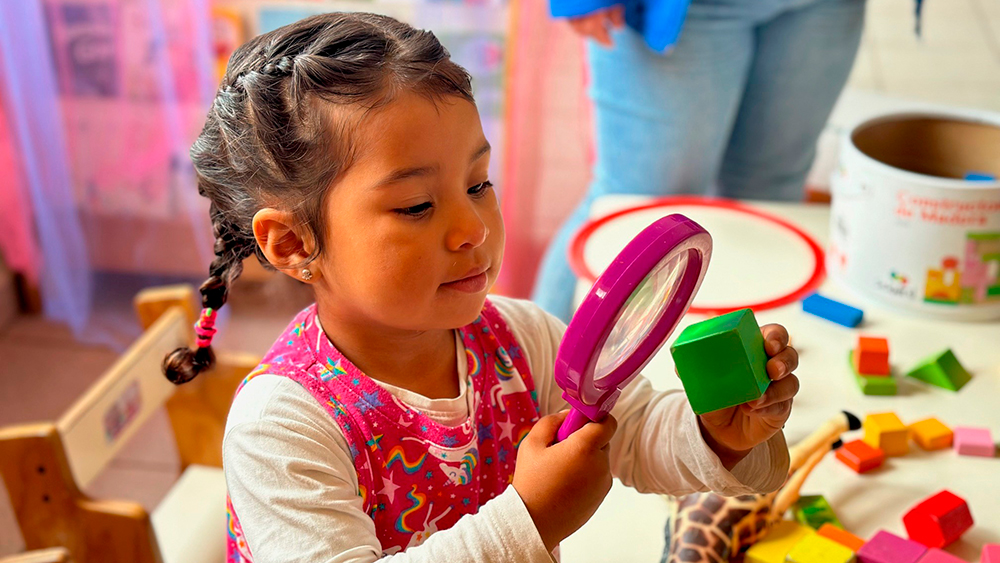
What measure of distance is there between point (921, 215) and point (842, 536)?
1.25 ft

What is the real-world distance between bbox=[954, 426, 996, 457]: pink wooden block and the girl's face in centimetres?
44

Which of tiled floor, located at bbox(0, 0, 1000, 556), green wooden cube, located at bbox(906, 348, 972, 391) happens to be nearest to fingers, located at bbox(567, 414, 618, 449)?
green wooden cube, located at bbox(906, 348, 972, 391)

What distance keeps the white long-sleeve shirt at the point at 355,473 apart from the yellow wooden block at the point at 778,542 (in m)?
0.04

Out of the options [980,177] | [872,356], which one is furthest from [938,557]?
[980,177]

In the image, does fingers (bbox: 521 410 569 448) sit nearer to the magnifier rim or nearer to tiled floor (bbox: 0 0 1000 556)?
the magnifier rim

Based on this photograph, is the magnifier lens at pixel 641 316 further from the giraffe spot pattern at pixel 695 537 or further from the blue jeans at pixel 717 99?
the blue jeans at pixel 717 99

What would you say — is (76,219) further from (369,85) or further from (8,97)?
(369,85)

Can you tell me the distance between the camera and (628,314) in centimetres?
53

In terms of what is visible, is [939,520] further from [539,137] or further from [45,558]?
[539,137]

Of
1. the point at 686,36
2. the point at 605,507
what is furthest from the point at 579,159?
the point at 605,507

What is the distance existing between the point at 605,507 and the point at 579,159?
1.35m

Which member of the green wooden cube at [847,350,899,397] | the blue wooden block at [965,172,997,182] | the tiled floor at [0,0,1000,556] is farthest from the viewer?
the tiled floor at [0,0,1000,556]

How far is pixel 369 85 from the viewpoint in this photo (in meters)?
0.60

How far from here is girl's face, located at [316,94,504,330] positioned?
59cm
